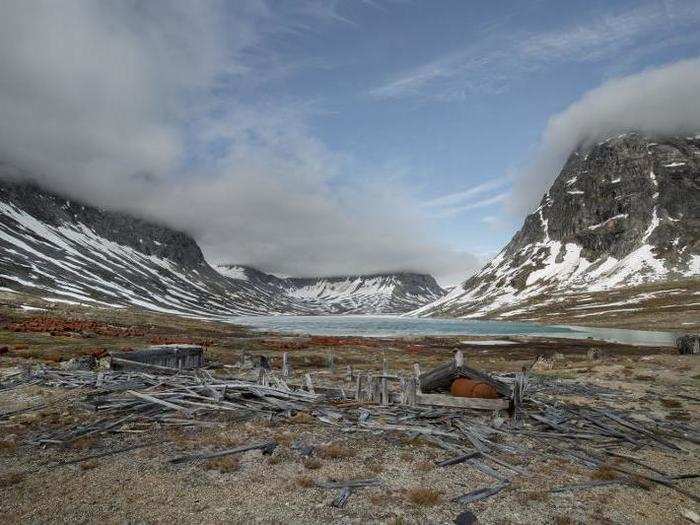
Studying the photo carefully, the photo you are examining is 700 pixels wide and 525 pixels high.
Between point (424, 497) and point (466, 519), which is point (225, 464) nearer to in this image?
point (424, 497)

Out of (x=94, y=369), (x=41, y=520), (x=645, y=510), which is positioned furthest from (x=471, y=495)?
(x=94, y=369)

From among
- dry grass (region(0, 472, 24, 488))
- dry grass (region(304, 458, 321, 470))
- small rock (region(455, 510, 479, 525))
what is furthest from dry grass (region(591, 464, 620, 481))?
dry grass (region(0, 472, 24, 488))

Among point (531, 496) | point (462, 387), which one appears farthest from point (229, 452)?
point (462, 387)

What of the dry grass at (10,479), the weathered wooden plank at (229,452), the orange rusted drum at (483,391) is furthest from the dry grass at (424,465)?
the dry grass at (10,479)

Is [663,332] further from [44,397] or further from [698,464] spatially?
[44,397]

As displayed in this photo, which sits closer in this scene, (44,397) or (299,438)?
(299,438)

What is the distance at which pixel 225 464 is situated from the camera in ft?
47.3

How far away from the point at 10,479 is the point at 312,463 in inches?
359

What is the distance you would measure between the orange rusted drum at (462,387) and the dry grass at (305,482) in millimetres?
10688

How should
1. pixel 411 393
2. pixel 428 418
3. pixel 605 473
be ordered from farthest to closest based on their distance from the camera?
pixel 411 393
pixel 428 418
pixel 605 473

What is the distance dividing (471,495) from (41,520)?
37.1ft

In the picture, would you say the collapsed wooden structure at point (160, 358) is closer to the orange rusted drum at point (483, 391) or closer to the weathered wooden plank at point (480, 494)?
the orange rusted drum at point (483, 391)

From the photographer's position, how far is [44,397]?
23.8 m

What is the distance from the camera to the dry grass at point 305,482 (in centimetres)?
1293
